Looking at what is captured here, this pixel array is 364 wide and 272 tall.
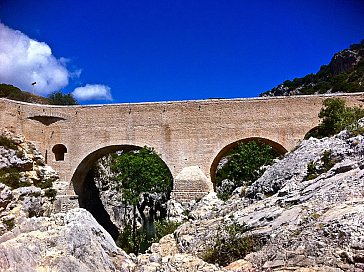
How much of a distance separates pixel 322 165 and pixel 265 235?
2.58 meters

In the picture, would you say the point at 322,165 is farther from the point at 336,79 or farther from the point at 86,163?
the point at 336,79

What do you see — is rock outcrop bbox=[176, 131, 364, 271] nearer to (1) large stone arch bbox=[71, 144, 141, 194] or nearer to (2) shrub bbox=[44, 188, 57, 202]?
(1) large stone arch bbox=[71, 144, 141, 194]

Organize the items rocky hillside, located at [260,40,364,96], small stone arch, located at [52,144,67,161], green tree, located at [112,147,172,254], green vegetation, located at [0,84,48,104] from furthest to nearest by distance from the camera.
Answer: rocky hillside, located at [260,40,364,96] < green vegetation, located at [0,84,48,104] < small stone arch, located at [52,144,67,161] < green tree, located at [112,147,172,254]

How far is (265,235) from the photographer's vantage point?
5.34 m

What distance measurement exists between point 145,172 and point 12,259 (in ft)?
52.0

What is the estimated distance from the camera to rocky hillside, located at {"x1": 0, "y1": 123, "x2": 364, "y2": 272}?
417 cm

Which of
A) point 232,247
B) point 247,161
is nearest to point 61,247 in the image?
point 232,247

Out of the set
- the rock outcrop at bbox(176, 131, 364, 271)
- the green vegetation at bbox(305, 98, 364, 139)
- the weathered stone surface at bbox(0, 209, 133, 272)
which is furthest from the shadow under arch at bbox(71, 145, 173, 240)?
the weathered stone surface at bbox(0, 209, 133, 272)

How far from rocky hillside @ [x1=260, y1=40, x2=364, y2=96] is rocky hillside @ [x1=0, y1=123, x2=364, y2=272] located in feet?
103

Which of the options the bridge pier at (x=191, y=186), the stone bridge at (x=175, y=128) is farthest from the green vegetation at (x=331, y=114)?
the bridge pier at (x=191, y=186)

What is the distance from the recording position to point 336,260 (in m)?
4.02

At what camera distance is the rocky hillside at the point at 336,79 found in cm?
4002

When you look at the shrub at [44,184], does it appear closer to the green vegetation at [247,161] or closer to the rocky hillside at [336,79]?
the green vegetation at [247,161]

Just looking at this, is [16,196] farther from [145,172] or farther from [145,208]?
[145,208]
